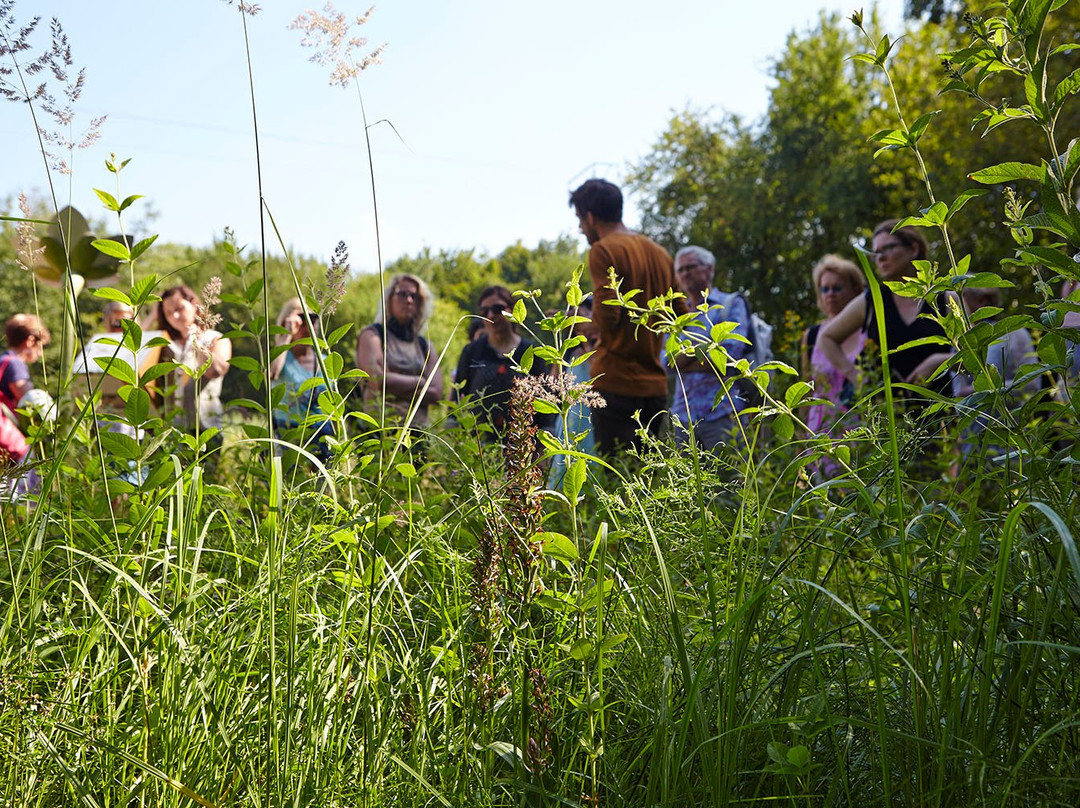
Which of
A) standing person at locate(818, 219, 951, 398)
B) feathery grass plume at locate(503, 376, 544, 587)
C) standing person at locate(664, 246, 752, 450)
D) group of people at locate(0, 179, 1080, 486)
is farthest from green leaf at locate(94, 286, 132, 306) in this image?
standing person at locate(818, 219, 951, 398)

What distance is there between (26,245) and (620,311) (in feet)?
9.85

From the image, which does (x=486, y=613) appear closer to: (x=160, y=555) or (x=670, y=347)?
(x=670, y=347)

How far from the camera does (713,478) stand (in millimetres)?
1595

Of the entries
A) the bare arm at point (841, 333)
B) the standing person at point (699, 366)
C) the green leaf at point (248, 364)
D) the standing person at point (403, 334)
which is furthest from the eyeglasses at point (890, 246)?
the green leaf at point (248, 364)

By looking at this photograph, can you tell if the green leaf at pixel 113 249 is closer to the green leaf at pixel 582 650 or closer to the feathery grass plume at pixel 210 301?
the feathery grass plume at pixel 210 301

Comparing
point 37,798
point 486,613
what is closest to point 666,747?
point 486,613

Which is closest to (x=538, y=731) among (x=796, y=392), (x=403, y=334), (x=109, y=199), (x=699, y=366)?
(x=796, y=392)

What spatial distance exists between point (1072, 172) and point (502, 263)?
75.2 feet

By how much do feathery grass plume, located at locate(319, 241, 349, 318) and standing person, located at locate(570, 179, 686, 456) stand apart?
2.77 metres

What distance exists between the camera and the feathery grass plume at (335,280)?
164 centimetres

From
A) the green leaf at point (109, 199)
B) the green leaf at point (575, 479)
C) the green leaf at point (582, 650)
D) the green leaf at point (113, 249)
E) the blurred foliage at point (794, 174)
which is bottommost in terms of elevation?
the green leaf at point (582, 650)

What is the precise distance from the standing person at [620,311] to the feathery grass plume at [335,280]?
2.77m

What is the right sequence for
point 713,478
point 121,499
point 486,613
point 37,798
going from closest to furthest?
point 486,613 → point 37,798 → point 713,478 → point 121,499

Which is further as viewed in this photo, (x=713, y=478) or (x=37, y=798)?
(x=713, y=478)
